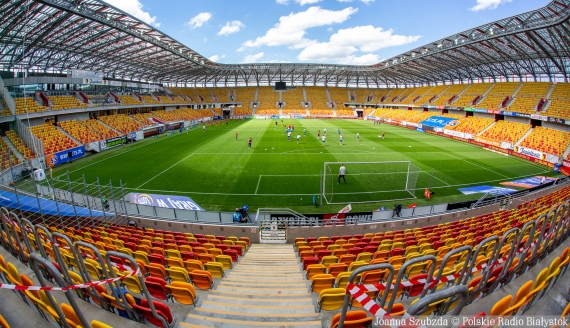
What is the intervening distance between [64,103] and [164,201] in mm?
29017

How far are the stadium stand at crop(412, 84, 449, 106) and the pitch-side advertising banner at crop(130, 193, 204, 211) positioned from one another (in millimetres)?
62362

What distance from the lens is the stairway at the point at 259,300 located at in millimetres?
4340

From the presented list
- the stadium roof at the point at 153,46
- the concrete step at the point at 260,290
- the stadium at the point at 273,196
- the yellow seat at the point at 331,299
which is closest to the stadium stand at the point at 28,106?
the stadium at the point at 273,196

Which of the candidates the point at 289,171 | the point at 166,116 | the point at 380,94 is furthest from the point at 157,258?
the point at 380,94

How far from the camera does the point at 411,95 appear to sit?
2926 inches

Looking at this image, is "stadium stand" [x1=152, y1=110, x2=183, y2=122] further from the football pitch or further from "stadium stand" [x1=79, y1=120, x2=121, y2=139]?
the football pitch

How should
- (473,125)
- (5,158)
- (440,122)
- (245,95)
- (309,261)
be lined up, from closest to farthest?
(309,261), (5,158), (473,125), (440,122), (245,95)

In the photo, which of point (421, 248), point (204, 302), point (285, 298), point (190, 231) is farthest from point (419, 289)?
point (190, 231)

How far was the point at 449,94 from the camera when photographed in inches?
2366

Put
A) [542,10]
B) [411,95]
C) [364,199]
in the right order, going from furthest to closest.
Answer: [411,95] < [542,10] < [364,199]

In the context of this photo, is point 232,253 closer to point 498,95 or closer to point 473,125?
point 473,125

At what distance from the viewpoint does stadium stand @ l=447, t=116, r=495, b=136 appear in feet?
138

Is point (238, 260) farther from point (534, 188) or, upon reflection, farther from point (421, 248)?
point (534, 188)

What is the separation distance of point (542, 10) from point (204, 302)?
131 ft
